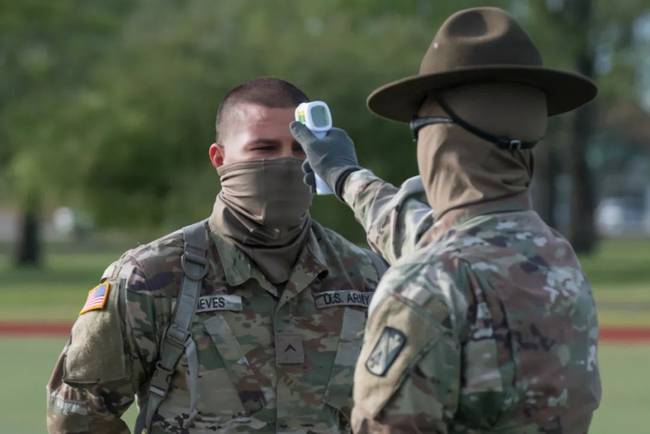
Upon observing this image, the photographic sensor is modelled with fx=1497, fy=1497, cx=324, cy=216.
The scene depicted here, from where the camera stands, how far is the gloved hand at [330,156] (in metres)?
3.68

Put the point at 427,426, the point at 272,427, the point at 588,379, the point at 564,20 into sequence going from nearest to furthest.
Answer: the point at 427,426
the point at 588,379
the point at 272,427
the point at 564,20

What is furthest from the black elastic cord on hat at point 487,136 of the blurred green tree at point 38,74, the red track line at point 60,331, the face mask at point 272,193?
the blurred green tree at point 38,74

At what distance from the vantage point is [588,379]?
3262mm

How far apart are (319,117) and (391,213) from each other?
→ 450 mm

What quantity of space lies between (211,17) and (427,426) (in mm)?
44413

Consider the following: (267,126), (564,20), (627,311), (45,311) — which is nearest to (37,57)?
(564,20)

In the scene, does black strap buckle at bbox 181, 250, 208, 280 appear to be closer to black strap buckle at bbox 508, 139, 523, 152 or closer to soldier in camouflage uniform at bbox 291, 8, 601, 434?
soldier in camouflage uniform at bbox 291, 8, 601, 434

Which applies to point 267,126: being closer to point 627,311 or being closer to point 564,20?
point 627,311

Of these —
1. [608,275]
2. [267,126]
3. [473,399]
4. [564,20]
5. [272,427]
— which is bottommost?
[608,275]

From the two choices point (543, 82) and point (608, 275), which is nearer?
point (543, 82)

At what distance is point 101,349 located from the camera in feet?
13.8

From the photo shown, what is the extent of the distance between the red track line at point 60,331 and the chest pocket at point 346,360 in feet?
49.1

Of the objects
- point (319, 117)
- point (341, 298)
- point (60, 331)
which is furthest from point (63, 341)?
point (319, 117)

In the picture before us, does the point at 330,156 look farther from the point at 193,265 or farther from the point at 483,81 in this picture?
the point at 193,265
